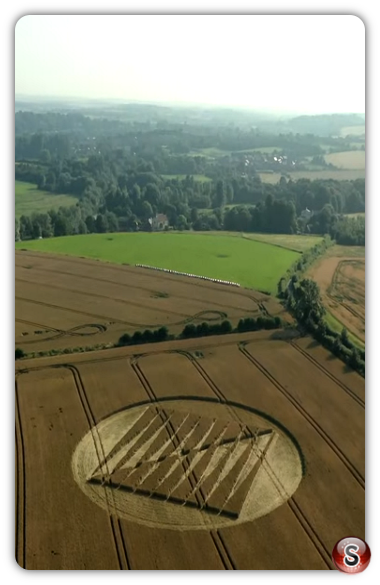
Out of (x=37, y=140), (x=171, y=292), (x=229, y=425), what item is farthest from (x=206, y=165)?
(x=229, y=425)

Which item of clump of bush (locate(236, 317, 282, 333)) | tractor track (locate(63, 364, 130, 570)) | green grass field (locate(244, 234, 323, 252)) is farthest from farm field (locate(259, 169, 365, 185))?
tractor track (locate(63, 364, 130, 570))

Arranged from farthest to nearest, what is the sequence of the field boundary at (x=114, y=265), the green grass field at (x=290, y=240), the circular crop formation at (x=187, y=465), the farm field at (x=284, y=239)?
the farm field at (x=284, y=239)
the green grass field at (x=290, y=240)
the field boundary at (x=114, y=265)
the circular crop formation at (x=187, y=465)

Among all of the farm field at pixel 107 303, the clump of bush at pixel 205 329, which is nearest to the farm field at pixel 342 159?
the farm field at pixel 107 303

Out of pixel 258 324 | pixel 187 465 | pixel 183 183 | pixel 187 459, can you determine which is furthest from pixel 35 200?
pixel 187 465

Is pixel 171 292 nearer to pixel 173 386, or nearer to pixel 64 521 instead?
pixel 173 386

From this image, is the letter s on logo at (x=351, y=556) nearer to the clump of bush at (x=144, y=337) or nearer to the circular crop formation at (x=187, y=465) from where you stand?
the circular crop formation at (x=187, y=465)
